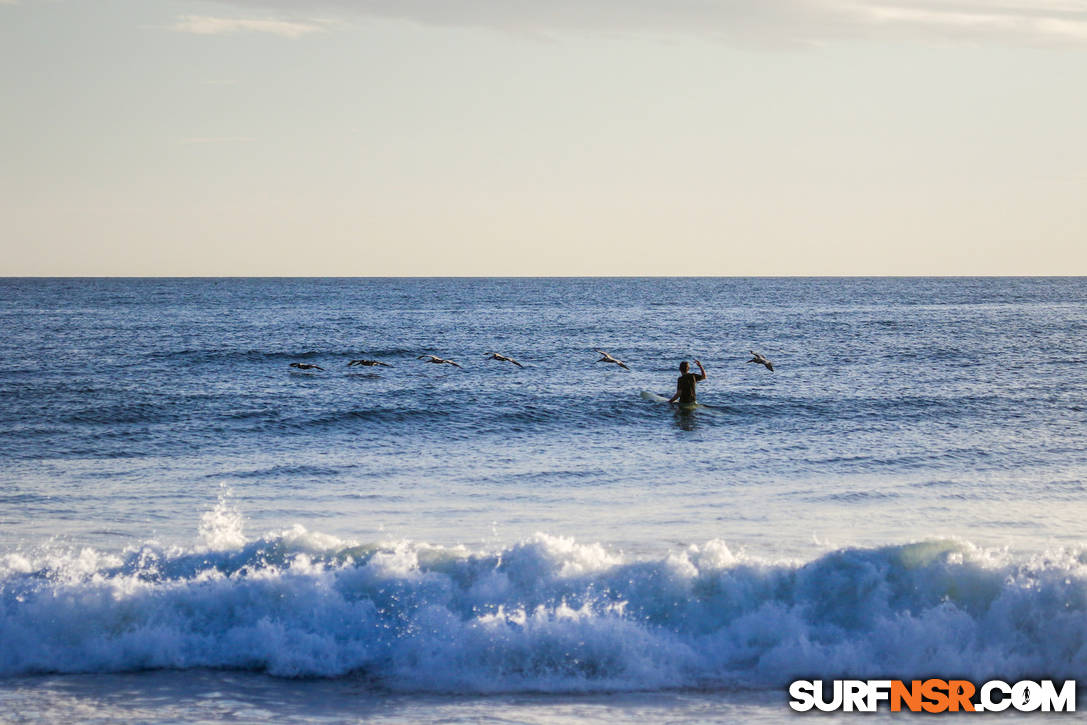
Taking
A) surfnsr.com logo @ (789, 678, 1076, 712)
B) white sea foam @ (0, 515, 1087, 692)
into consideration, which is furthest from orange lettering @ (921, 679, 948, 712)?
white sea foam @ (0, 515, 1087, 692)

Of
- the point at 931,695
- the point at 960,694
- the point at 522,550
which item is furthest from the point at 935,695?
the point at 522,550

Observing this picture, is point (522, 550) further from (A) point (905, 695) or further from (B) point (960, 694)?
(B) point (960, 694)

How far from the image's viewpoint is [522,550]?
11.9 m

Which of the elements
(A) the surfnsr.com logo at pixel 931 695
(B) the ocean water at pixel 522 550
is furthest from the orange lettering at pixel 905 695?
(B) the ocean water at pixel 522 550

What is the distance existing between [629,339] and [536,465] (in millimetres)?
40440

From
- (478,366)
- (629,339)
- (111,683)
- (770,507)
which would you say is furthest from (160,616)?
(629,339)

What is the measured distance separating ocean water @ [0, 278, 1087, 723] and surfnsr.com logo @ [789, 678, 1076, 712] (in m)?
0.24

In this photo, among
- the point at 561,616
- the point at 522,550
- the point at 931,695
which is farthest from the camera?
the point at 522,550

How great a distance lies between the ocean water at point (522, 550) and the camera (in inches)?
402

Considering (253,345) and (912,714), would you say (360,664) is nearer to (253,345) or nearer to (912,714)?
(912,714)

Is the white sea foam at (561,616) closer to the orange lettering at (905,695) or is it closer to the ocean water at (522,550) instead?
the ocean water at (522,550)

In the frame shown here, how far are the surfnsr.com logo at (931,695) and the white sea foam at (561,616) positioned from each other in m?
0.24

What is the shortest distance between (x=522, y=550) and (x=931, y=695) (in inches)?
191

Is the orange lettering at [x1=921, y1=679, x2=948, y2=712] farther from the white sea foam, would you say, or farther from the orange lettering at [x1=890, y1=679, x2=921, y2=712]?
the white sea foam
